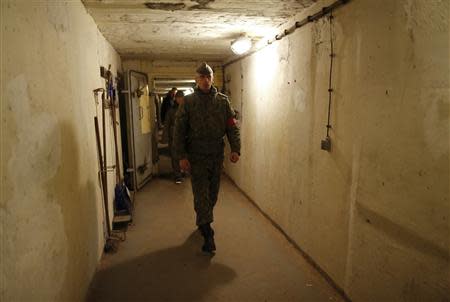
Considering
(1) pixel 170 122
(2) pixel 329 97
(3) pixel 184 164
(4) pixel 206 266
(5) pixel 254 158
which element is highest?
(2) pixel 329 97

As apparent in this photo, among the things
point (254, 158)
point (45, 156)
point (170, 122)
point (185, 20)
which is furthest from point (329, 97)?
point (170, 122)

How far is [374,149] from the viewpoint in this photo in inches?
62.8

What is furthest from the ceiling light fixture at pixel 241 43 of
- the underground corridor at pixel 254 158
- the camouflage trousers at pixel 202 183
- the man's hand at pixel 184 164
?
the man's hand at pixel 184 164

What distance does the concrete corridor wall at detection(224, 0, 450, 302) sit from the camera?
124cm

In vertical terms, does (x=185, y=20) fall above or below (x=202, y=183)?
above

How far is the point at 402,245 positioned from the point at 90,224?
1.82 m

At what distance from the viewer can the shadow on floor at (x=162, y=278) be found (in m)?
1.99

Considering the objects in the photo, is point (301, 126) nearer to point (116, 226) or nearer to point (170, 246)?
point (170, 246)

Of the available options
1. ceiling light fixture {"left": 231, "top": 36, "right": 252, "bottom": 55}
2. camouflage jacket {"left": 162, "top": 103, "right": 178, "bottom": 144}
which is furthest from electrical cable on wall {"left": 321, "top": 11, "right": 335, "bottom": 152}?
camouflage jacket {"left": 162, "top": 103, "right": 178, "bottom": 144}

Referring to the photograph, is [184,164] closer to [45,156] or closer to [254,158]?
[45,156]

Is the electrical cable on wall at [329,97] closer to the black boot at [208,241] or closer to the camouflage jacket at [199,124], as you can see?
the camouflage jacket at [199,124]

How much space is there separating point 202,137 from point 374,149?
137 cm

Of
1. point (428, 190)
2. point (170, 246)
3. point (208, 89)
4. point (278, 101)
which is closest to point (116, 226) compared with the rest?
point (170, 246)

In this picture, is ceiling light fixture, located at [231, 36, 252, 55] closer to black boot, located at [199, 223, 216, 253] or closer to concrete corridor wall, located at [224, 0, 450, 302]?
concrete corridor wall, located at [224, 0, 450, 302]
